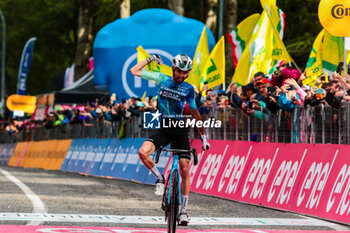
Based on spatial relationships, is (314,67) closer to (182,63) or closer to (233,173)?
(233,173)

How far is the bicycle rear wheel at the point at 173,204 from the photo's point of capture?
431 inches

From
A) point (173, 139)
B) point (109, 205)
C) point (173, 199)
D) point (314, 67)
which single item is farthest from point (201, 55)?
point (173, 199)

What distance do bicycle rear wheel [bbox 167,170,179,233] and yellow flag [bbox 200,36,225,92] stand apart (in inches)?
427

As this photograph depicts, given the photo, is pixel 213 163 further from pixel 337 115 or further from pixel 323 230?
pixel 323 230

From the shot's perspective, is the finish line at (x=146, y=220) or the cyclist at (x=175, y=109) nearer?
the cyclist at (x=175, y=109)

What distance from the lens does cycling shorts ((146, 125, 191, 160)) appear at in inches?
462

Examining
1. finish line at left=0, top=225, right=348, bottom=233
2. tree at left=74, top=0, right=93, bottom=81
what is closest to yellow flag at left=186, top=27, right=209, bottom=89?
finish line at left=0, top=225, right=348, bottom=233

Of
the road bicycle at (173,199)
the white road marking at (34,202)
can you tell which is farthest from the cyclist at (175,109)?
the white road marking at (34,202)

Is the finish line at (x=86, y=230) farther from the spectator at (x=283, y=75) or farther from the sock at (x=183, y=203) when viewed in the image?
the spectator at (x=283, y=75)

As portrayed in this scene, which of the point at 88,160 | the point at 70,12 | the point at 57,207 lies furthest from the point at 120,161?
the point at 70,12

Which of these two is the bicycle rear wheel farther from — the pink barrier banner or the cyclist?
the pink barrier banner

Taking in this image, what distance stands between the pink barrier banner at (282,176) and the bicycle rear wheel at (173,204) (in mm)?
2954

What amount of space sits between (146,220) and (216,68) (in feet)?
31.2

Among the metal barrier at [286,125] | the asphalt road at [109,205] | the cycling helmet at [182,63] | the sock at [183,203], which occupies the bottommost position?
the asphalt road at [109,205]
